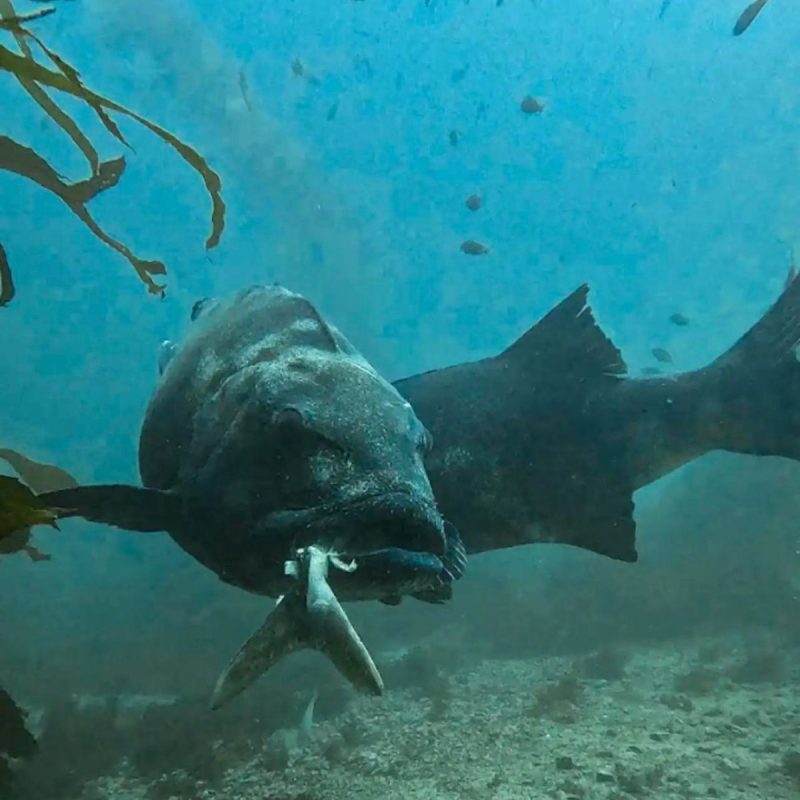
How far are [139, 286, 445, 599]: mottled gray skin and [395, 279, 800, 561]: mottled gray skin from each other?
4.31ft

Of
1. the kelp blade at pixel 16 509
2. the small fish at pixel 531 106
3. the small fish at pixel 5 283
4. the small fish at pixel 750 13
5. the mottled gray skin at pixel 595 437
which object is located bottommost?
the kelp blade at pixel 16 509

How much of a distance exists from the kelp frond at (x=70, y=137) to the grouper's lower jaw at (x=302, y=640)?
1.82 metres

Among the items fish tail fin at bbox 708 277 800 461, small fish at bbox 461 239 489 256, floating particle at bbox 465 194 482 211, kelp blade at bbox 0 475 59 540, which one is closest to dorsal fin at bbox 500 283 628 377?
fish tail fin at bbox 708 277 800 461

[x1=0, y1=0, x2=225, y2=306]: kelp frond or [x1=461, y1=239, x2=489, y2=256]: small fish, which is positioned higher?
[x1=461, y1=239, x2=489, y2=256]: small fish

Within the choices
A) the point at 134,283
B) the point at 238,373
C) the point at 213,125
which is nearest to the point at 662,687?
the point at 238,373

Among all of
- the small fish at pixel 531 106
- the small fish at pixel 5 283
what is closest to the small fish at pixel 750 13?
the small fish at pixel 531 106

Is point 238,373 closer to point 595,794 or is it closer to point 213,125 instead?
point 595,794

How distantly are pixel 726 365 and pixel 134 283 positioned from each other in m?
61.0

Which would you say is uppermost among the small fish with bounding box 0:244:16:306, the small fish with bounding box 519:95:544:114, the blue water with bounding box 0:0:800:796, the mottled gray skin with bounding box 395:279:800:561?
the blue water with bounding box 0:0:800:796

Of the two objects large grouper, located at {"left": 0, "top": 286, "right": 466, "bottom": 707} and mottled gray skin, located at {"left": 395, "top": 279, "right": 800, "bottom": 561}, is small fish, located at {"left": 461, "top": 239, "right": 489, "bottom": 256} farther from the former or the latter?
large grouper, located at {"left": 0, "top": 286, "right": 466, "bottom": 707}

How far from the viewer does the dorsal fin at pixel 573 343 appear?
18.2 feet

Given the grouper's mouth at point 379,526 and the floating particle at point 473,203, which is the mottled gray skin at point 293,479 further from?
the floating particle at point 473,203

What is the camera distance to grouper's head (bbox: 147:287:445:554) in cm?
313

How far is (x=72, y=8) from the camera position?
3944 cm
